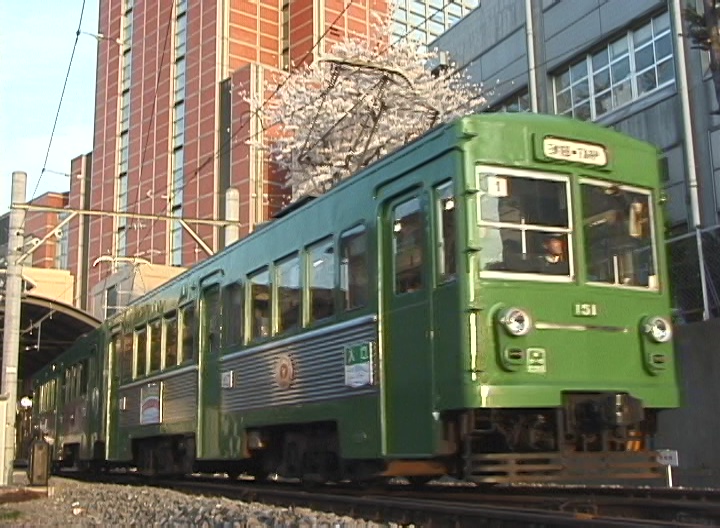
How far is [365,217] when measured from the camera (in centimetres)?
841

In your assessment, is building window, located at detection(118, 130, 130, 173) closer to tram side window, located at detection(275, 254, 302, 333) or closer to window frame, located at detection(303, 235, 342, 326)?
tram side window, located at detection(275, 254, 302, 333)

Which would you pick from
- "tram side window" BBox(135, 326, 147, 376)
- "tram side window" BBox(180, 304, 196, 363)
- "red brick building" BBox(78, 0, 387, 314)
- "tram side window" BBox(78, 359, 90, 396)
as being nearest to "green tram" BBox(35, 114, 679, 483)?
"tram side window" BBox(180, 304, 196, 363)

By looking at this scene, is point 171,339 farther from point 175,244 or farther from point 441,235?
point 175,244

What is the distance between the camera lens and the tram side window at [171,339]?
13.0m

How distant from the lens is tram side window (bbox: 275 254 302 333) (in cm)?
941

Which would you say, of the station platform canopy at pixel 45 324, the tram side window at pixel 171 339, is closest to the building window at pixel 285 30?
the station platform canopy at pixel 45 324

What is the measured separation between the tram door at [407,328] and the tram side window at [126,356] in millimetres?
8354

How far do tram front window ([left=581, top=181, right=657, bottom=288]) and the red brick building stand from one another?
35.6 meters

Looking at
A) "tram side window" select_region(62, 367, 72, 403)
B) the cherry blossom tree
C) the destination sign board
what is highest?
the cherry blossom tree

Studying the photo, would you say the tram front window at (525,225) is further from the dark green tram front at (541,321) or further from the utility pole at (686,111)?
the utility pole at (686,111)

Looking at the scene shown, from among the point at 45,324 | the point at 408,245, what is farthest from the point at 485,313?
the point at 45,324

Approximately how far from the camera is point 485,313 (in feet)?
23.2

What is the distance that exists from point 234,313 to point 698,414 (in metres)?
6.10

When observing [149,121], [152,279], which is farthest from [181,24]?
[152,279]
